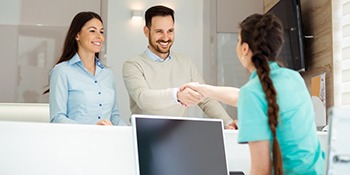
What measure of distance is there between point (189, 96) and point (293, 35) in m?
1.43

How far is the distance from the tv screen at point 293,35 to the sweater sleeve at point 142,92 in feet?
3.58

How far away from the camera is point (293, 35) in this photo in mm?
3557

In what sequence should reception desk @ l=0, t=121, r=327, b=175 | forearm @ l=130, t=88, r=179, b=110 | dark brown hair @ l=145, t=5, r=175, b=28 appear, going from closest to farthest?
1. reception desk @ l=0, t=121, r=327, b=175
2. forearm @ l=130, t=88, r=179, b=110
3. dark brown hair @ l=145, t=5, r=175, b=28

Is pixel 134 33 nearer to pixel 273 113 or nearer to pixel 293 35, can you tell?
pixel 293 35

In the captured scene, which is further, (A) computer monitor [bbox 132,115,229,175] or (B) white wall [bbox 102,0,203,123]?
(B) white wall [bbox 102,0,203,123]

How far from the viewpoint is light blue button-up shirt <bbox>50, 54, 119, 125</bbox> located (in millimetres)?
2449

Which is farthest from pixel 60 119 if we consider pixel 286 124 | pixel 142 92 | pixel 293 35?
pixel 293 35

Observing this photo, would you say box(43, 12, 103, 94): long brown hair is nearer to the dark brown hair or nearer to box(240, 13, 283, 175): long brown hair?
the dark brown hair

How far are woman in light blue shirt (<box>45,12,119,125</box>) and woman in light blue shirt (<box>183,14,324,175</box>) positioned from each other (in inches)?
47.3

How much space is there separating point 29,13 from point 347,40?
107 inches

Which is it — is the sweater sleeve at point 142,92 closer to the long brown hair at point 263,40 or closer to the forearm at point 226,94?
the forearm at point 226,94

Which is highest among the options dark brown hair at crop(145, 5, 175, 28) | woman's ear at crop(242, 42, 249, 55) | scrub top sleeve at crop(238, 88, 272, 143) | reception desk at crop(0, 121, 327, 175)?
dark brown hair at crop(145, 5, 175, 28)

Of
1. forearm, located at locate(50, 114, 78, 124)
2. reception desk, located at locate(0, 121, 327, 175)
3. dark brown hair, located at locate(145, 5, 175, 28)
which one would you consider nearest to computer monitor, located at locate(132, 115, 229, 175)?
reception desk, located at locate(0, 121, 327, 175)

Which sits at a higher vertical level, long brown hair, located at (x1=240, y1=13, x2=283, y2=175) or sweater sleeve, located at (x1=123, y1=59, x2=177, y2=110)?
long brown hair, located at (x1=240, y1=13, x2=283, y2=175)
